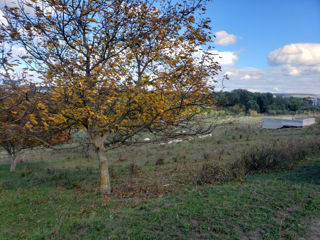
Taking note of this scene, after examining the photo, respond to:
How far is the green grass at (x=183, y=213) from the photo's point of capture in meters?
3.88

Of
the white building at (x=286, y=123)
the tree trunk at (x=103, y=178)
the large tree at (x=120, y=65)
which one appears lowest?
the white building at (x=286, y=123)

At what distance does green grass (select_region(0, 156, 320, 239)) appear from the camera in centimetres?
388

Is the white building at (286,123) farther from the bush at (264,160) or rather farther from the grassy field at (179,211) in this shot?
the grassy field at (179,211)

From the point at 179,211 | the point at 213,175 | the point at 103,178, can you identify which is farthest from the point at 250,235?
the point at 103,178

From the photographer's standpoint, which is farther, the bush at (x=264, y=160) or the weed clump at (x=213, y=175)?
the bush at (x=264, y=160)

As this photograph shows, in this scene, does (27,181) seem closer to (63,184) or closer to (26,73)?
(63,184)

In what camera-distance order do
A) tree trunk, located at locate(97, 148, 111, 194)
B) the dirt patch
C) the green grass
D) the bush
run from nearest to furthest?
the dirt patch → the green grass → tree trunk, located at locate(97, 148, 111, 194) → the bush

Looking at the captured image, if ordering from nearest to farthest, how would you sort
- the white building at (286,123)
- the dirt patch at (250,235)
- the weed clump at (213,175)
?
the dirt patch at (250,235), the weed clump at (213,175), the white building at (286,123)

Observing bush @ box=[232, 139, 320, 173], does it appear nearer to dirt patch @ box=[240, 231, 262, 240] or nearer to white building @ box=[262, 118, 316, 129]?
dirt patch @ box=[240, 231, 262, 240]

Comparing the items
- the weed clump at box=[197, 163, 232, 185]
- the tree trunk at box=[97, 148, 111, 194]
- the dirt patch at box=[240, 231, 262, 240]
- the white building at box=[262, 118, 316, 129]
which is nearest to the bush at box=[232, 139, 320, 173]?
the weed clump at box=[197, 163, 232, 185]

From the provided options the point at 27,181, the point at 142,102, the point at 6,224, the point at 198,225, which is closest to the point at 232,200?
the point at 198,225

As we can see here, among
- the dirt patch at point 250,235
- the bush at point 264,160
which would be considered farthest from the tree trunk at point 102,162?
the dirt patch at point 250,235

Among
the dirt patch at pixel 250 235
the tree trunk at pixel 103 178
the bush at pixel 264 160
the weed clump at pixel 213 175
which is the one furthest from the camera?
the bush at pixel 264 160

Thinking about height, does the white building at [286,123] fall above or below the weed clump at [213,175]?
below
